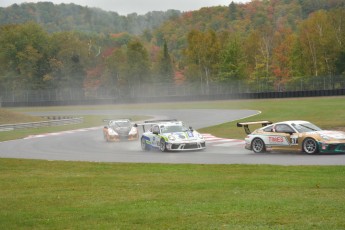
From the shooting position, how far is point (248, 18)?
140125mm

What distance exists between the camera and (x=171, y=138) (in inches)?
915

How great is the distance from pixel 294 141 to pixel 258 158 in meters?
1.87

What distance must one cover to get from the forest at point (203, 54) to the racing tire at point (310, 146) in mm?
45081

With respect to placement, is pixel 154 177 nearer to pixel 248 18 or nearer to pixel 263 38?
pixel 263 38

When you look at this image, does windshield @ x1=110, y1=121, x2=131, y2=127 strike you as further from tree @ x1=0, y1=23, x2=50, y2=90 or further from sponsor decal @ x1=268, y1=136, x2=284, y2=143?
tree @ x1=0, y1=23, x2=50, y2=90

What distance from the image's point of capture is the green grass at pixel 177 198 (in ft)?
26.0

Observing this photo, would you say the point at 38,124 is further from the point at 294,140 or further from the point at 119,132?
the point at 294,140

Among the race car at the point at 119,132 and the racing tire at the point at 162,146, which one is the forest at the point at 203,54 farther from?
the racing tire at the point at 162,146

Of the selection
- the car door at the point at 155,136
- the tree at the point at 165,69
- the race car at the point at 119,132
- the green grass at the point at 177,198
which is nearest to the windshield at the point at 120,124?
the race car at the point at 119,132

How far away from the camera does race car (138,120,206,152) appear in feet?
75.6

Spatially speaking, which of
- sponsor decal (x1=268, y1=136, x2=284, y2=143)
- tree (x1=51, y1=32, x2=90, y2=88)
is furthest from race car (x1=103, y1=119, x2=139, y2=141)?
tree (x1=51, y1=32, x2=90, y2=88)

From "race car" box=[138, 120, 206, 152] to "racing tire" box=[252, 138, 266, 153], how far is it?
2.54m

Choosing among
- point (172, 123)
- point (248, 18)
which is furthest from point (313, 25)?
point (172, 123)

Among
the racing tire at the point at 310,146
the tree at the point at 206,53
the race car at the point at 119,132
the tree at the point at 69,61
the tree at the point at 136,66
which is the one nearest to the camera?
the racing tire at the point at 310,146
